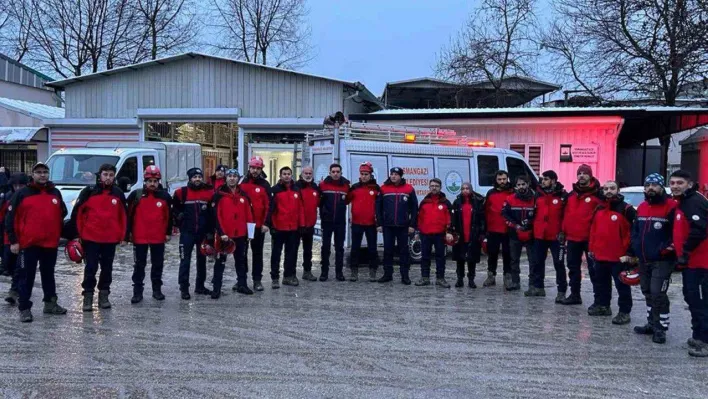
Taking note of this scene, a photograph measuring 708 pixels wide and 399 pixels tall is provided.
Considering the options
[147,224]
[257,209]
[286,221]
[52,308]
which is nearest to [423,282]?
[286,221]

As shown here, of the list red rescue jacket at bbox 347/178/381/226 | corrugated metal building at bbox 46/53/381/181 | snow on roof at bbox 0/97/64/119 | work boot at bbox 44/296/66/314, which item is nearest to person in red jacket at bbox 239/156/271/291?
red rescue jacket at bbox 347/178/381/226

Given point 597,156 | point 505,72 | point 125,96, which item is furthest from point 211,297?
point 505,72

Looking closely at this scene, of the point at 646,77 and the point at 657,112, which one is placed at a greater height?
the point at 646,77

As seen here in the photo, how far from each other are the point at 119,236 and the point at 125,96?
53.1ft

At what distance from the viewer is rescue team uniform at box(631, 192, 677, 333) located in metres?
6.73

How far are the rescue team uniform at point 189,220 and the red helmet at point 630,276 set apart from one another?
204 inches

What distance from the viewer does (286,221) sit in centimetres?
965

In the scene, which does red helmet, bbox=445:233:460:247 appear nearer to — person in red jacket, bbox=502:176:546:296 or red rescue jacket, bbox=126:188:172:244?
person in red jacket, bbox=502:176:546:296

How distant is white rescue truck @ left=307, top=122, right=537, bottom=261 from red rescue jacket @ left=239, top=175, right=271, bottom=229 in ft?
6.48

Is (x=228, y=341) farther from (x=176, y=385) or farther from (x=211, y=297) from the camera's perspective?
(x=211, y=297)

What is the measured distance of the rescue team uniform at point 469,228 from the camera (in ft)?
32.7

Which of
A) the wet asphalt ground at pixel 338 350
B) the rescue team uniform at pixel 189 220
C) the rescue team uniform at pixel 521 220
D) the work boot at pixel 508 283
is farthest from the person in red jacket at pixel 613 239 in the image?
the rescue team uniform at pixel 189 220

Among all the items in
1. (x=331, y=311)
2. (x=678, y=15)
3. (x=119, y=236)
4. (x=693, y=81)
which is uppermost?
(x=678, y=15)

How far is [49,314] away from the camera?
7672 millimetres
